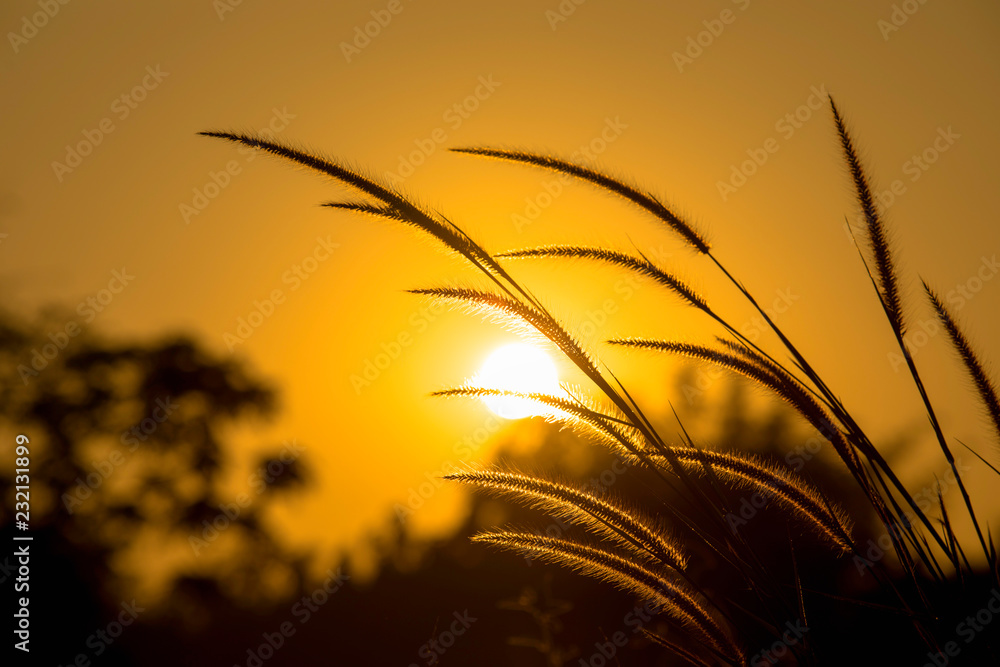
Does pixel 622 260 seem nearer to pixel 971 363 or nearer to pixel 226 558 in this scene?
pixel 971 363

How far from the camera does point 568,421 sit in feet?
5.49

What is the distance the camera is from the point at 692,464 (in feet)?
5.55

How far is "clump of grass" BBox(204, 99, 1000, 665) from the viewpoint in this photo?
1368 mm

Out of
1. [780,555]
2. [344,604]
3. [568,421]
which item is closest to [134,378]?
[344,604]

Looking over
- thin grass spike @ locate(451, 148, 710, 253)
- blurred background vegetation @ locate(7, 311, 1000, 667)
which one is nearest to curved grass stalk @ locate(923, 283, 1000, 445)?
thin grass spike @ locate(451, 148, 710, 253)

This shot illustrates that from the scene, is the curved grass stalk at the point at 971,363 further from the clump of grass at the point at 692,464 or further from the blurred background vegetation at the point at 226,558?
the blurred background vegetation at the point at 226,558

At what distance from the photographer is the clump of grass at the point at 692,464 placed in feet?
4.49

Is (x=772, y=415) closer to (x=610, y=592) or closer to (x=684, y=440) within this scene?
Result: (x=610, y=592)
